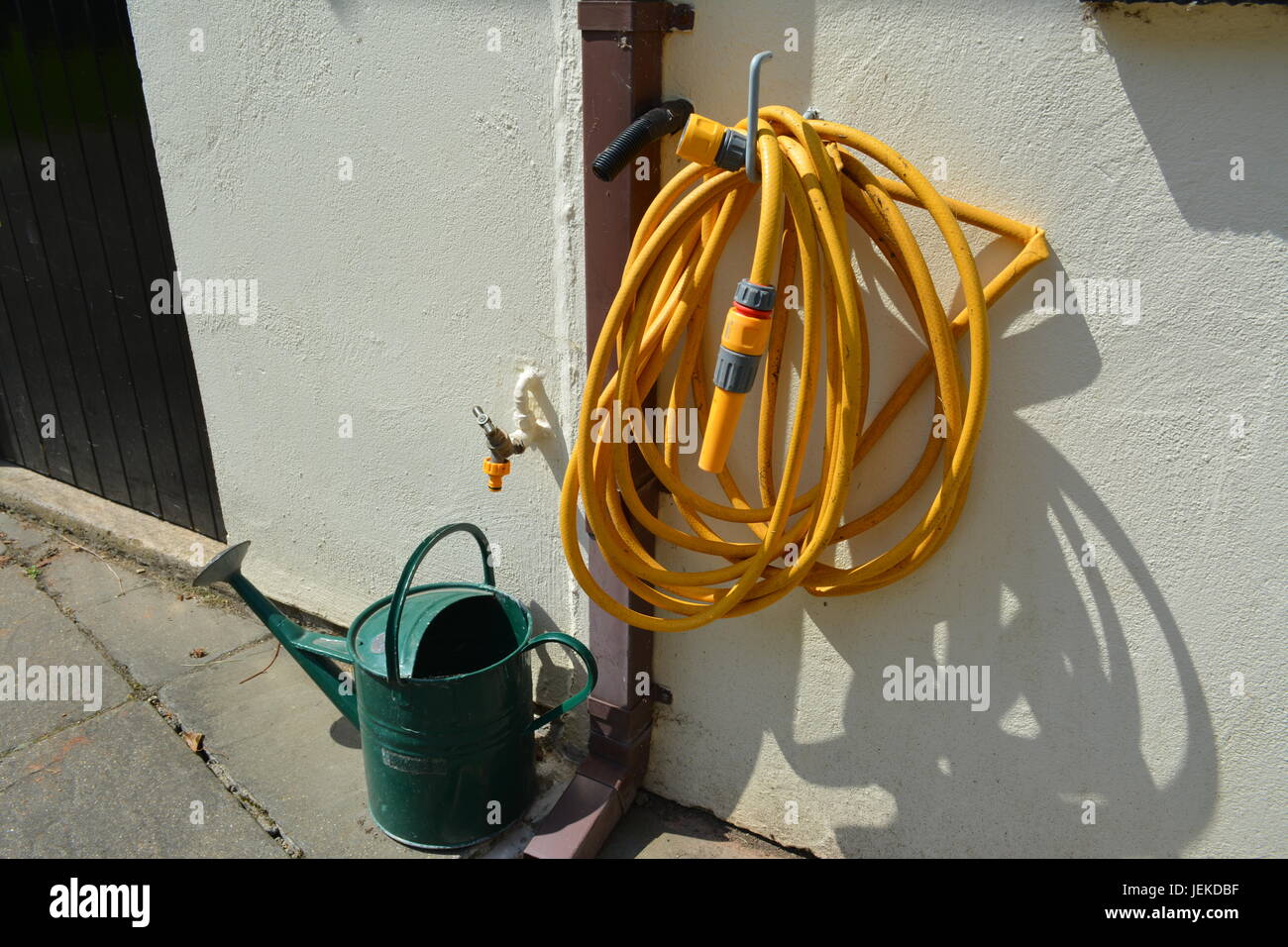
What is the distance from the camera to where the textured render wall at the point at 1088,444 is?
168 centimetres

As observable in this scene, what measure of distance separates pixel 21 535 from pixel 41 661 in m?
1.14

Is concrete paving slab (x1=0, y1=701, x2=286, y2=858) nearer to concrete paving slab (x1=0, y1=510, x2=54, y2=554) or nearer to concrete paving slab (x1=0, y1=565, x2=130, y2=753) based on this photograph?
concrete paving slab (x1=0, y1=565, x2=130, y2=753)

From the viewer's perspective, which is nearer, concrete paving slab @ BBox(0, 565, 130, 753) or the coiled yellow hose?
the coiled yellow hose

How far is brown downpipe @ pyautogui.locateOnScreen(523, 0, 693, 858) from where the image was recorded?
2.01m

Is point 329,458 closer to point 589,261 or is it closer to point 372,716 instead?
point 372,716

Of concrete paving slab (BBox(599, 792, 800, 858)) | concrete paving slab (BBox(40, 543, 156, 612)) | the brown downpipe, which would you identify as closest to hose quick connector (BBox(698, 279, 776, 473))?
the brown downpipe

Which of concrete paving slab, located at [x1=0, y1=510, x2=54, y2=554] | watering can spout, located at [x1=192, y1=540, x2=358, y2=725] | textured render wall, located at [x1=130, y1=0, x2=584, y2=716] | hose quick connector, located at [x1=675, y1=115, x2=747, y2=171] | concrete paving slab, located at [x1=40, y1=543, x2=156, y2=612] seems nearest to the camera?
hose quick connector, located at [x1=675, y1=115, x2=747, y2=171]

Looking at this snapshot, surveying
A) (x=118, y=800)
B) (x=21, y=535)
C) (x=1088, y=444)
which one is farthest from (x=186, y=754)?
(x=1088, y=444)

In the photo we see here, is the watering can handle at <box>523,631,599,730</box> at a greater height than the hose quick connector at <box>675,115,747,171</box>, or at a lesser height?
lesser

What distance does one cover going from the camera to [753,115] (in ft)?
5.55

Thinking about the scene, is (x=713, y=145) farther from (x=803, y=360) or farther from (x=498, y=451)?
(x=498, y=451)

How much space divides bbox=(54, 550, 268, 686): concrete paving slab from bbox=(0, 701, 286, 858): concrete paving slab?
1.06 ft

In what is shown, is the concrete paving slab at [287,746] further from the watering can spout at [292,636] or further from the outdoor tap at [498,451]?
the outdoor tap at [498,451]

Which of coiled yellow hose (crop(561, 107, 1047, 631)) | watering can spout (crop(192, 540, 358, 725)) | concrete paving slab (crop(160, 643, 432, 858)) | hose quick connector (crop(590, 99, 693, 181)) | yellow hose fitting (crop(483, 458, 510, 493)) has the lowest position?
concrete paving slab (crop(160, 643, 432, 858))
